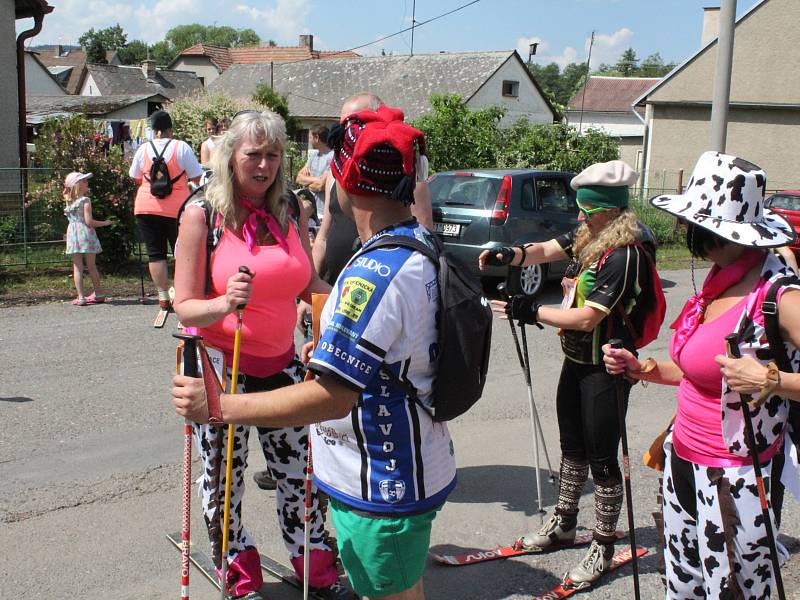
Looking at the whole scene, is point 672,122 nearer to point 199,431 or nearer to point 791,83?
point 791,83

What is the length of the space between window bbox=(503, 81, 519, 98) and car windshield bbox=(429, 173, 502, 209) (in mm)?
33012

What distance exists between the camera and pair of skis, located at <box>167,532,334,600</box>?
375 centimetres

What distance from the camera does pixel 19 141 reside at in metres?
18.0

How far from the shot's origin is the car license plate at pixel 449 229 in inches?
440

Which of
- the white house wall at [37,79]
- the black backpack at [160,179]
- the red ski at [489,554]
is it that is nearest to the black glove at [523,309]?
the red ski at [489,554]

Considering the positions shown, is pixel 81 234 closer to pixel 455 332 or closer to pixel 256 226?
pixel 256 226

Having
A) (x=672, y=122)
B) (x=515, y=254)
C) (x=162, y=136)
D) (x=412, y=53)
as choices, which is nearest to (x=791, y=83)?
(x=672, y=122)

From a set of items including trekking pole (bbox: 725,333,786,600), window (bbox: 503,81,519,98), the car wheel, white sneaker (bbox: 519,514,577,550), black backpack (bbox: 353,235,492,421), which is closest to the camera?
black backpack (bbox: 353,235,492,421)

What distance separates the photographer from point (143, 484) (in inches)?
190

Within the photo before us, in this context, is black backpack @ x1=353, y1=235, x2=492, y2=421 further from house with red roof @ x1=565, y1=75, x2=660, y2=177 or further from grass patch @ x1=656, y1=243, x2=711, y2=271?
house with red roof @ x1=565, y1=75, x2=660, y2=177

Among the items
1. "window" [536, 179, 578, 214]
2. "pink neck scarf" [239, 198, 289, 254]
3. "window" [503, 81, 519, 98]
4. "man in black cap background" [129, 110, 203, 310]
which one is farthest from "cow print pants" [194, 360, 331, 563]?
"window" [503, 81, 519, 98]

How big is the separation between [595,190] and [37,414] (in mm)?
4319

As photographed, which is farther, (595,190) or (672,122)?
(672,122)

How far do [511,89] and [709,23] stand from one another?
35.8ft
